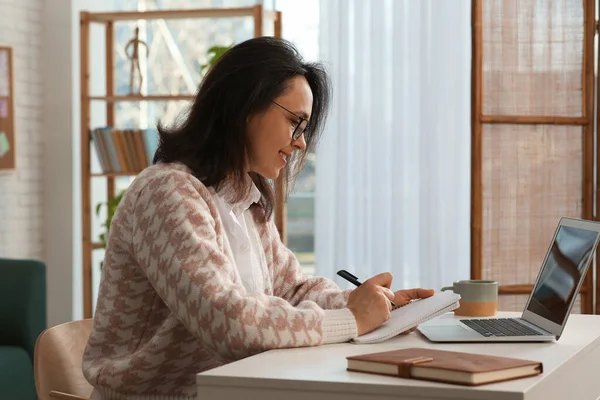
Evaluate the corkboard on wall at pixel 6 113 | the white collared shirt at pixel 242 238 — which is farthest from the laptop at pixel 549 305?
the corkboard on wall at pixel 6 113

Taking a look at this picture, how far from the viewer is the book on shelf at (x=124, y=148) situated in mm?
5137

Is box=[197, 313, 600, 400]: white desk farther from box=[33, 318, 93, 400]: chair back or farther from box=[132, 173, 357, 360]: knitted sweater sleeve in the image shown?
box=[33, 318, 93, 400]: chair back

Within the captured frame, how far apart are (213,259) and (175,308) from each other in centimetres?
12

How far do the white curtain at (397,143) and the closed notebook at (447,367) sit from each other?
3.57 m

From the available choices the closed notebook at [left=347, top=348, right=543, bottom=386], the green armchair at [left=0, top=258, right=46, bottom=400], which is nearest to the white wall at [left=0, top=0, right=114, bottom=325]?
the green armchair at [left=0, top=258, right=46, bottom=400]

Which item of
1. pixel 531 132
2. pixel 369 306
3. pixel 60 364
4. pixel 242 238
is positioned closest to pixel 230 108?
pixel 242 238

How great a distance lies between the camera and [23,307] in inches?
169

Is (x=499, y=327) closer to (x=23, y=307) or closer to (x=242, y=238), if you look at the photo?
(x=242, y=238)

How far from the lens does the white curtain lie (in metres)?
5.07

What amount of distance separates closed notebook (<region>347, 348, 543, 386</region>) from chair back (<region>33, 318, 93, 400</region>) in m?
0.80

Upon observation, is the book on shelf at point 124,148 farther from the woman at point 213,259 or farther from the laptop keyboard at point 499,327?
the laptop keyboard at point 499,327

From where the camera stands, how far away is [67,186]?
5527mm

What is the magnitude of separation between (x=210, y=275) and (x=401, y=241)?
3.49 metres

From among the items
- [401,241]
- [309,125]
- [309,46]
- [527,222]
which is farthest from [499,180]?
[309,125]
